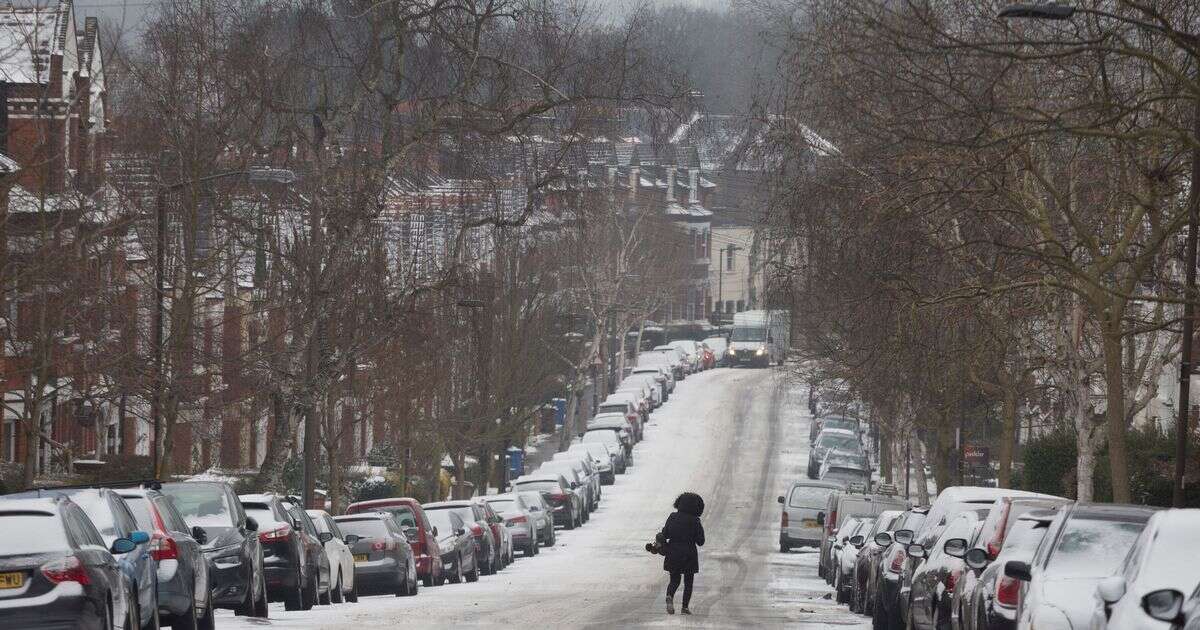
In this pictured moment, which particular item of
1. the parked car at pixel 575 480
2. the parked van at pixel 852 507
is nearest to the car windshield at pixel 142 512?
the parked van at pixel 852 507

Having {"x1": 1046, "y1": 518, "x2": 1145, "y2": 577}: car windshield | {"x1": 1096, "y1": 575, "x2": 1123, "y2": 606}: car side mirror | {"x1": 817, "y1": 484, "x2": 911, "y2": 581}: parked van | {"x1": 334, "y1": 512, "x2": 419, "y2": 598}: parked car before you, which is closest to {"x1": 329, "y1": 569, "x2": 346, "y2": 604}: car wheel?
{"x1": 334, "y1": 512, "x2": 419, "y2": 598}: parked car

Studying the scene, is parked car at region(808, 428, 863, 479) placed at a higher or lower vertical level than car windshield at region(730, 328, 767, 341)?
lower

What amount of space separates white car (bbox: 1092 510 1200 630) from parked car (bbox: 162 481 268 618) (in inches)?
425

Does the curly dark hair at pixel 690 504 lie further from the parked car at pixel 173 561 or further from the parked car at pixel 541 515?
the parked car at pixel 541 515

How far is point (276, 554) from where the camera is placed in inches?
908

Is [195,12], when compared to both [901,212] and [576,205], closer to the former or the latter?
[576,205]

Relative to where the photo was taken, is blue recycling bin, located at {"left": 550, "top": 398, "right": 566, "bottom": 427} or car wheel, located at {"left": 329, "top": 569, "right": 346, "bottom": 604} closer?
car wheel, located at {"left": 329, "top": 569, "right": 346, "bottom": 604}

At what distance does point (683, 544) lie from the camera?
23656 mm

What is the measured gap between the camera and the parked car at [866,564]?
77.3 ft

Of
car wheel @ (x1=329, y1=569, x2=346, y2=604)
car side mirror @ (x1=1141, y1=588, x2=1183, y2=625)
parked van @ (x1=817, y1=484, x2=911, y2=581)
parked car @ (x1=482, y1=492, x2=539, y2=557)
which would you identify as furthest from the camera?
parked car @ (x1=482, y1=492, x2=539, y2=557)

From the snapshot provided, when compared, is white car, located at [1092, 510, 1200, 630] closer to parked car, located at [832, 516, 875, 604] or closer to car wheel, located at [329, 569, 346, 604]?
parked car, located at [832, 516, 875, 604]

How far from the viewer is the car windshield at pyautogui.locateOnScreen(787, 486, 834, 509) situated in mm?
46281

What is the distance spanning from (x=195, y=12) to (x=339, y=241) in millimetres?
5497

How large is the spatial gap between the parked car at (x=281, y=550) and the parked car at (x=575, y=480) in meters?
32.5
